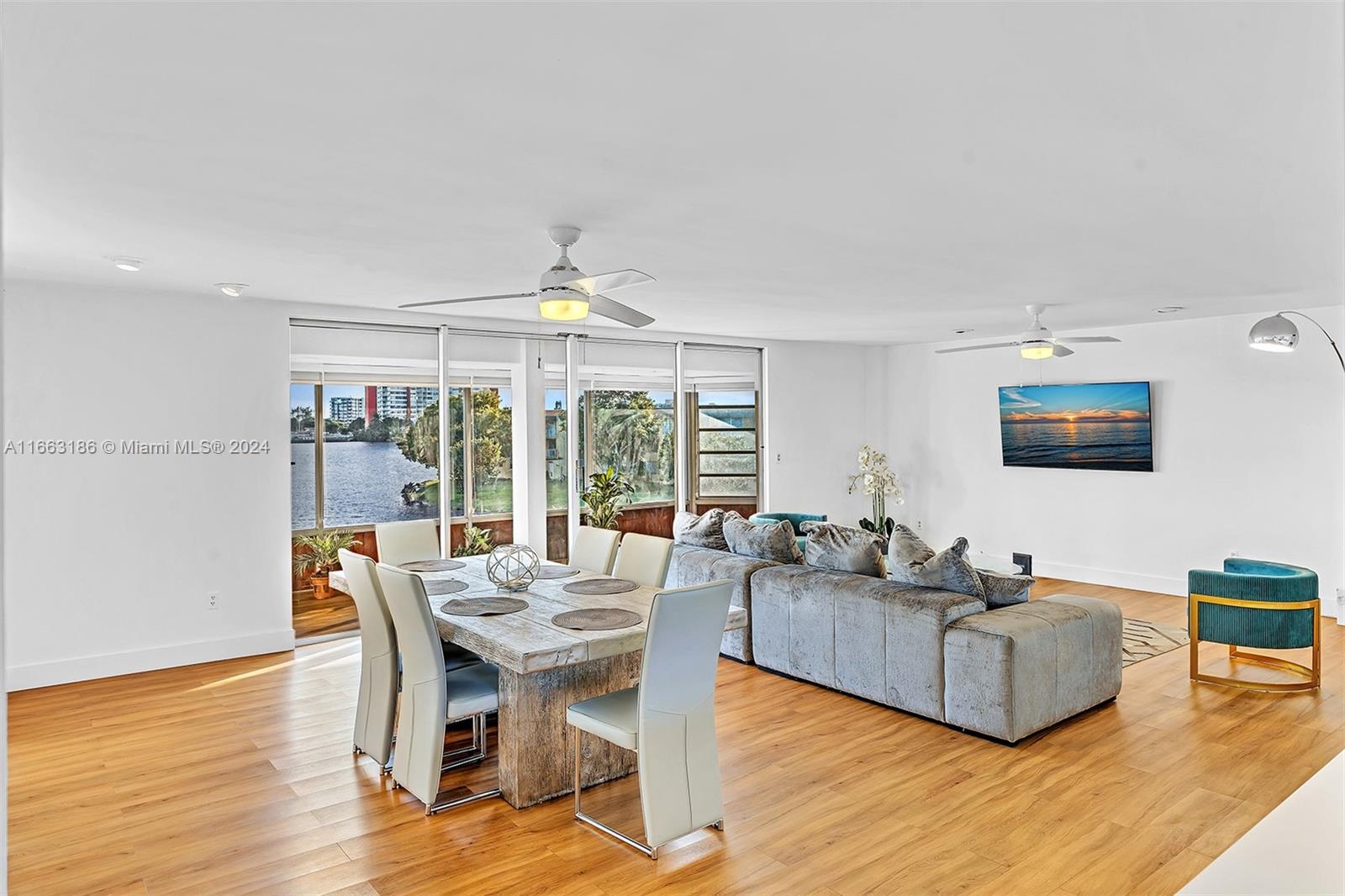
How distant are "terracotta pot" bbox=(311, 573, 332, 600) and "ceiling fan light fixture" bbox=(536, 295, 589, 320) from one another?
4167 mm

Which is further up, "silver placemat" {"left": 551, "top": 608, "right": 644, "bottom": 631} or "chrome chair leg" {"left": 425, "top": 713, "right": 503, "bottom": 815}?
"silver placemat" {"left": 551, "top": 608, "right": 644, "bottom": 631}

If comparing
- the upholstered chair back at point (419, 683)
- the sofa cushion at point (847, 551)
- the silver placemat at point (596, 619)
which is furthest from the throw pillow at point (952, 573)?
the upholstered chair back at point (419, 683)

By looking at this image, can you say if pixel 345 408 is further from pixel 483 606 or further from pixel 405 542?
pixel 483 606

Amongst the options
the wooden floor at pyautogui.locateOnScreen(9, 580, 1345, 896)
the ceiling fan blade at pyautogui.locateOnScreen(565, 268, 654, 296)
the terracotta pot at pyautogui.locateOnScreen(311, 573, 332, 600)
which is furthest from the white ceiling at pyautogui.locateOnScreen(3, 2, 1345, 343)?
the terracotta pot at pyautogui.locateOnScreen(311, 573, 332, 600)

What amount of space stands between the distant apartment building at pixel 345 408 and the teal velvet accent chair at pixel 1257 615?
574 centimetres

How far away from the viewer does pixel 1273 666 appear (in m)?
5.45

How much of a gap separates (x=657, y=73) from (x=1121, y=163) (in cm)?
175

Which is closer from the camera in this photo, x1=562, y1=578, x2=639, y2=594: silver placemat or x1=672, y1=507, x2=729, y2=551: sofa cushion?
x1=562, y1=578, x2=639, y2=594: silver placemat

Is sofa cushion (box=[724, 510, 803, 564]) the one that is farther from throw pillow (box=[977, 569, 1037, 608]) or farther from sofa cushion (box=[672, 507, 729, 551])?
throw pillow (box=[977, 569, 1037, 608])

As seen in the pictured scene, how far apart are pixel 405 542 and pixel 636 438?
3242mm

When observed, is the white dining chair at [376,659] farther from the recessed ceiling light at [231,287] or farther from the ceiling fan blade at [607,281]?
the recessed ceiling light at [231,287]

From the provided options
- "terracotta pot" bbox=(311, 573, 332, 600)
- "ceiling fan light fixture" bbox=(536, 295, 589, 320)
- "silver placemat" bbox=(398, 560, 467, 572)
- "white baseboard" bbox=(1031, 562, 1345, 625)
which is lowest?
"white baseboard" bbox=(1031, 562, 1345, 625)

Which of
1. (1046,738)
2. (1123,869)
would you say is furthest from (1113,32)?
(1046,738)

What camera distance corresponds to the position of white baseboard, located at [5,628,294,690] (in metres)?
5.28
